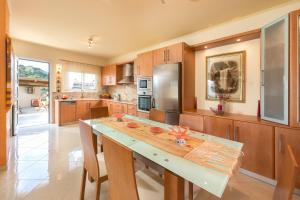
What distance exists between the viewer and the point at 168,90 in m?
3.24

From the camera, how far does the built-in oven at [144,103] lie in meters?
3.78

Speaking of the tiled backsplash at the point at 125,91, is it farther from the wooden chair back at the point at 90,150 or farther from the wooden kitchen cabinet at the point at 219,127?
the wooden chair back at the point at 90,150

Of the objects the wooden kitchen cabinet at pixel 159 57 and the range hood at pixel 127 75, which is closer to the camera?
the wooden kitchen cabinet at pixel 159 57

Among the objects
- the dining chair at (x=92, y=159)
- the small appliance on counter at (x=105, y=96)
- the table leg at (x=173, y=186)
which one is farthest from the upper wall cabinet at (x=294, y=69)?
the small appliance on counter at (x=105, y=96)

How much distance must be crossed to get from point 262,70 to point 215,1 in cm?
130

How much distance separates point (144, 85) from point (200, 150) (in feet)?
9.46

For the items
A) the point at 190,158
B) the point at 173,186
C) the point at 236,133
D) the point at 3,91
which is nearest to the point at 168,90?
the point at 236,133

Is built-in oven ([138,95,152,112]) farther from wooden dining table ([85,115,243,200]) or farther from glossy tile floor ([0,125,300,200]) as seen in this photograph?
wooden dining table ([85,115,243,200])

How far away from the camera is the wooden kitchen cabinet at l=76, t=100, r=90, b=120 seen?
528 cm

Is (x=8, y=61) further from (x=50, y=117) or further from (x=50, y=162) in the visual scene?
(x=50, y=117)

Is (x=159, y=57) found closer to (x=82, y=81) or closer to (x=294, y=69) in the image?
(x=294, y=69)

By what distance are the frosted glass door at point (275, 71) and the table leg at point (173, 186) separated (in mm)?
1803

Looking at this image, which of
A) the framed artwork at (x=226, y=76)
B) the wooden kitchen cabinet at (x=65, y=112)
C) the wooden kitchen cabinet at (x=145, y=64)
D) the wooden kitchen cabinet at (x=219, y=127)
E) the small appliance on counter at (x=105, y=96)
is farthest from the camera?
the small appliance on counter at (x=105, y=96)

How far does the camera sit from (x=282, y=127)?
6.07 ft
